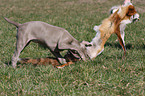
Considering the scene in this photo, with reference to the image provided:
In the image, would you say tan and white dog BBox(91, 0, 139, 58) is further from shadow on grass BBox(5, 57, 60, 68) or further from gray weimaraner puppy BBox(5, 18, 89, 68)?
shadow on grass BBox(5, 57, 60, 68)

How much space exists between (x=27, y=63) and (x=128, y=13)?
231cm

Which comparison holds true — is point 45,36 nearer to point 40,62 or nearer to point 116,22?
point 40,62

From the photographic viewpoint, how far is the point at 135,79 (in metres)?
3.00

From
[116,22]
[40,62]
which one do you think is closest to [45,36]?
[40,62]

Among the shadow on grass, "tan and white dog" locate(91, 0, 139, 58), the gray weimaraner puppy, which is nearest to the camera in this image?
the gray weimaraner puppy

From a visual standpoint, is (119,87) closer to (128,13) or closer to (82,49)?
(82,49)

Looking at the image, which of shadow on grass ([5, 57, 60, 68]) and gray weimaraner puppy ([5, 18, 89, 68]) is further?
shadow on grass ([5, 57, 60, 68])

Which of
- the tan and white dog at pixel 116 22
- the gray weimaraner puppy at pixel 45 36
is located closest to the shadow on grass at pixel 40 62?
the gray weimaraner puppy at pixel 45 36

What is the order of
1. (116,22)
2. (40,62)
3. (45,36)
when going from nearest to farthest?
(45,36) → (116,22) → (40,62)

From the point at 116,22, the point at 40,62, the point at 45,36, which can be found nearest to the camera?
the point at 45,36

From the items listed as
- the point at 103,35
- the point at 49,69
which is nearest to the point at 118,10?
the point at 103,35

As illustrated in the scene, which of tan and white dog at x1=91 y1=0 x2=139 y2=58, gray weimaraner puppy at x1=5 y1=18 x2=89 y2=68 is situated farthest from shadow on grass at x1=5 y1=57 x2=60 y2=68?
tan and white dog at x1=91 y1=0 x2=139 y2=58

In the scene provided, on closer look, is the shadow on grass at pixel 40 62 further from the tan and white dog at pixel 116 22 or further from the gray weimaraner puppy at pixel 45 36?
the tan and white dog at pixel 116 22

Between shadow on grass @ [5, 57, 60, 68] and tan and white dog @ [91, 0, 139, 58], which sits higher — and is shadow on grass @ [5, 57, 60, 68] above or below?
below
